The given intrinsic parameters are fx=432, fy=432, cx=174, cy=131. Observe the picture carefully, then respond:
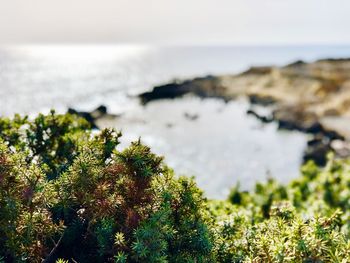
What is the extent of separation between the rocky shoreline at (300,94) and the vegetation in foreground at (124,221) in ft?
126

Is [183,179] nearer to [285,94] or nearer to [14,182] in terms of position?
[14,182]

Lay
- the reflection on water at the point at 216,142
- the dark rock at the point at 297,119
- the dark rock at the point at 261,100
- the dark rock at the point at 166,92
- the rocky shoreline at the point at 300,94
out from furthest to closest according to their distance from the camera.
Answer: the dark rock at the point at 166,92
the dark rock at the point at 261,100
the dark rock at the point at 297,119
the rocky shoreline at the point at 300,94
the reflection on water at the point at 216,142

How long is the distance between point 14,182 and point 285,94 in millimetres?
67476

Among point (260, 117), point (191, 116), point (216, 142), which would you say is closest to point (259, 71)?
point (260, 117)

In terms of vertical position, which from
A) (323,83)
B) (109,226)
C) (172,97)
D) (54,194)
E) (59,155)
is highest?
(54,194)

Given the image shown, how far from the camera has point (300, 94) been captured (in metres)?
69.9

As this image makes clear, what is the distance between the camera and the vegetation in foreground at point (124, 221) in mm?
7742

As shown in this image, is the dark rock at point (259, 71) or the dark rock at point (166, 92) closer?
the dark rock at point (166, 92)

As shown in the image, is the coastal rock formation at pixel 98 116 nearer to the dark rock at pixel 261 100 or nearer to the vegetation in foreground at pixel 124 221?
the dark rock at pixel 261 100

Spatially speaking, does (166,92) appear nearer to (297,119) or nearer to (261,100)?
(261,100)

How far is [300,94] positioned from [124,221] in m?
65.4

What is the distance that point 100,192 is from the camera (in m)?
8.46

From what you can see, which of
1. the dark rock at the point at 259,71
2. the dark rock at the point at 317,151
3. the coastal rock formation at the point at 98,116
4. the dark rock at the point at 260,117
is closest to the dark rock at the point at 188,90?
the dark rock at the point at 259,71

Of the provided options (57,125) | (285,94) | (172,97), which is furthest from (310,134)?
(57,125)
